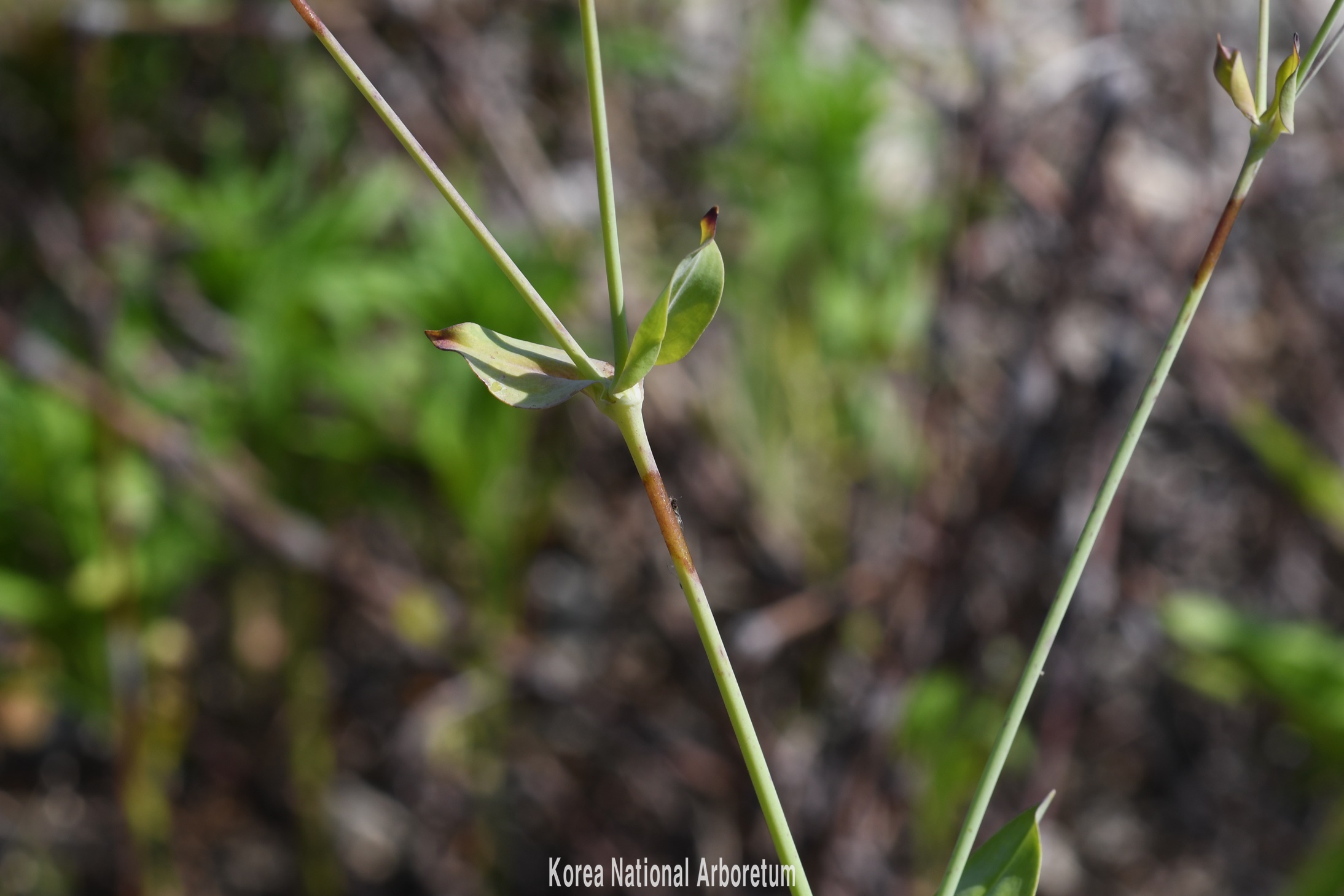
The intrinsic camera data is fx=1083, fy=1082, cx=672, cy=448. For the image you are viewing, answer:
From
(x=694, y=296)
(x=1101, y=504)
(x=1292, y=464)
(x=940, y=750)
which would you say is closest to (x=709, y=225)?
(x=694, y=296)

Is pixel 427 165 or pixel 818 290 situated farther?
pixel 818 290

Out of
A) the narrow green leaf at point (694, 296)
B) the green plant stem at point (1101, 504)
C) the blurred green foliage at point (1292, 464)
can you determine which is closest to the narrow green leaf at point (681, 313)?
the narrow green leaf at point (694, 296)

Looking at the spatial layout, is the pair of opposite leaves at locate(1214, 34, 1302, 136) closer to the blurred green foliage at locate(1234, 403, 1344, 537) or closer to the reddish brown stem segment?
the reddish brown stem segment

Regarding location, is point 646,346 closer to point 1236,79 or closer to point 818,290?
point 1236,79

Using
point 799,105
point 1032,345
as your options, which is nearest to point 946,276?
point 1032,345

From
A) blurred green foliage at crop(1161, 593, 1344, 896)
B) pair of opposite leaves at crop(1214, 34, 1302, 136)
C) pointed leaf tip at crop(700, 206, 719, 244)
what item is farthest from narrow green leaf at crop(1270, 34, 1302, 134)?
blurred green foliage at crop(1161, 593, 1344, 896)

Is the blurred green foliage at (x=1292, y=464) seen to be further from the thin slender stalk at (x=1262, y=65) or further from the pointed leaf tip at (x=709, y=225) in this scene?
the pointed leaf tip at (x=709, y=225)

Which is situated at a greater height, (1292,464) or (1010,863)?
(1292,464)

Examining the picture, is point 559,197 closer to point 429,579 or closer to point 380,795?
point 429,579
